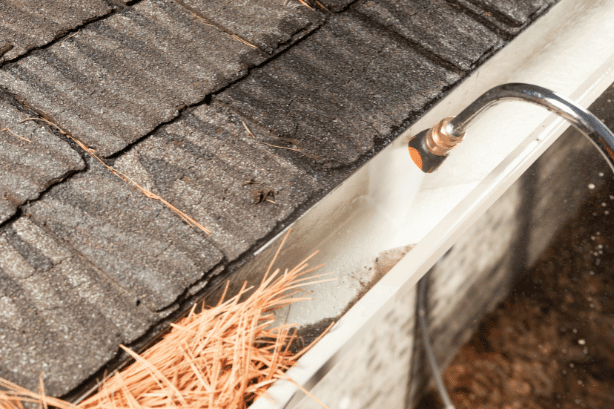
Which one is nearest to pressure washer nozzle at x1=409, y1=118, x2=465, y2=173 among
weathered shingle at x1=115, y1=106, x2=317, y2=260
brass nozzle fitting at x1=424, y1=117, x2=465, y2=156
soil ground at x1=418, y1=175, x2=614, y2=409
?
brass nozzle fitting at x1=424, y1=117, x2=465, y2=156

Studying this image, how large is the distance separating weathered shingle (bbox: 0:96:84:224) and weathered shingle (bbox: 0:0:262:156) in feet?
0.15

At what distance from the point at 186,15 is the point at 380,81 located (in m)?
0.53

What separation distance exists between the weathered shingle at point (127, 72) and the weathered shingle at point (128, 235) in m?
0.11

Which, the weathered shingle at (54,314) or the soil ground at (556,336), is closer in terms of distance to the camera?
the weathered shingle at (54,314)

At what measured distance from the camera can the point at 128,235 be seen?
0.99 metres

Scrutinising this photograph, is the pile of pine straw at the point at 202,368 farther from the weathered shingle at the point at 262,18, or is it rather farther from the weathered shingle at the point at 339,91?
the weathered shingle at the point at 262,18

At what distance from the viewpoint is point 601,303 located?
245 cm

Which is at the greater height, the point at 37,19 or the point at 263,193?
the point at 37,19

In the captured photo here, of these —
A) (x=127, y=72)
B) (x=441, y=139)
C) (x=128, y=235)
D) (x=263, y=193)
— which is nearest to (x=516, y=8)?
(x=441, y=139)

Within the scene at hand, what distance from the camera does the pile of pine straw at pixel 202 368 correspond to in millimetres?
883

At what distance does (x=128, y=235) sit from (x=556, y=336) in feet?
7.10

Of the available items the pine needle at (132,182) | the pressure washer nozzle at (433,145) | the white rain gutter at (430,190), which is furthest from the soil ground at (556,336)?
the pine needle at (132,182)

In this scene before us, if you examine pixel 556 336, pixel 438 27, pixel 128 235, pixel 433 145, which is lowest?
pixel 128 235

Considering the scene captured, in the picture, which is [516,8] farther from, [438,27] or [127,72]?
[127,72]
